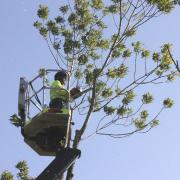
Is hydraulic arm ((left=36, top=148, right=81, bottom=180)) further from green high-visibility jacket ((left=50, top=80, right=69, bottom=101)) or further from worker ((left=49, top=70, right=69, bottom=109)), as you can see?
green high-visibility jacket ((left=50, top=80, right=69, bottom=101))

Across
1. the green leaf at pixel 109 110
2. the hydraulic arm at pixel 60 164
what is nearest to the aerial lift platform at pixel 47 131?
the hydraulic arm at pixel 60 164

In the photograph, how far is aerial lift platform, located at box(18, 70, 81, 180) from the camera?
1174 centimetres

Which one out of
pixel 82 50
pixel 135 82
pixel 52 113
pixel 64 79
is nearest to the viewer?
pixel 52 113

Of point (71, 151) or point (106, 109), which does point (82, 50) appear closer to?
point (106, 109)

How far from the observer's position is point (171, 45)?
17.2 m

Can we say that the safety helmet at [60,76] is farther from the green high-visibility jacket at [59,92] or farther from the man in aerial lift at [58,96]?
the green high-visibility jacket at [59,92]

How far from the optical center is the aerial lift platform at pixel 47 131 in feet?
38.5

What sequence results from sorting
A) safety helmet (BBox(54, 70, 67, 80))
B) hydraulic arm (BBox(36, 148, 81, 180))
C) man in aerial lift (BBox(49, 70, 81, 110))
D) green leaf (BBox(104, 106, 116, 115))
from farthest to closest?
green leaf (BBox(104, 106, 116, 115)) → safety helmet (BBox(54, 70, 67, 80)) → man in aerial lift (BBox(49, 70, 81, 110)) → hydraulic arm (BBox(36, 148, 81, 180))

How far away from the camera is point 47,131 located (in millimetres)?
12422

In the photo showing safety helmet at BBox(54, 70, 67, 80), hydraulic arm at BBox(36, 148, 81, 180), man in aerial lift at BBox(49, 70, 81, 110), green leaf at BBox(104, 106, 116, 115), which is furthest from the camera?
green leaf at BBox(104, 106, 116, 115)

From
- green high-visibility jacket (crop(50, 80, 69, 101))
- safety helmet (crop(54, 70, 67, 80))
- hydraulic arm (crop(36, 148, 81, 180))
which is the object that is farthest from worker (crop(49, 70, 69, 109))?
hydraulic arm (crop(36, 148, 81, 180))

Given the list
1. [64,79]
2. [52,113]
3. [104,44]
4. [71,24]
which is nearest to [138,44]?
[104,44]

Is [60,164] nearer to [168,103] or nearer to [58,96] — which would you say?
[58,96]

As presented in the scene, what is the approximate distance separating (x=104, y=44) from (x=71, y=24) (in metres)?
1.29
